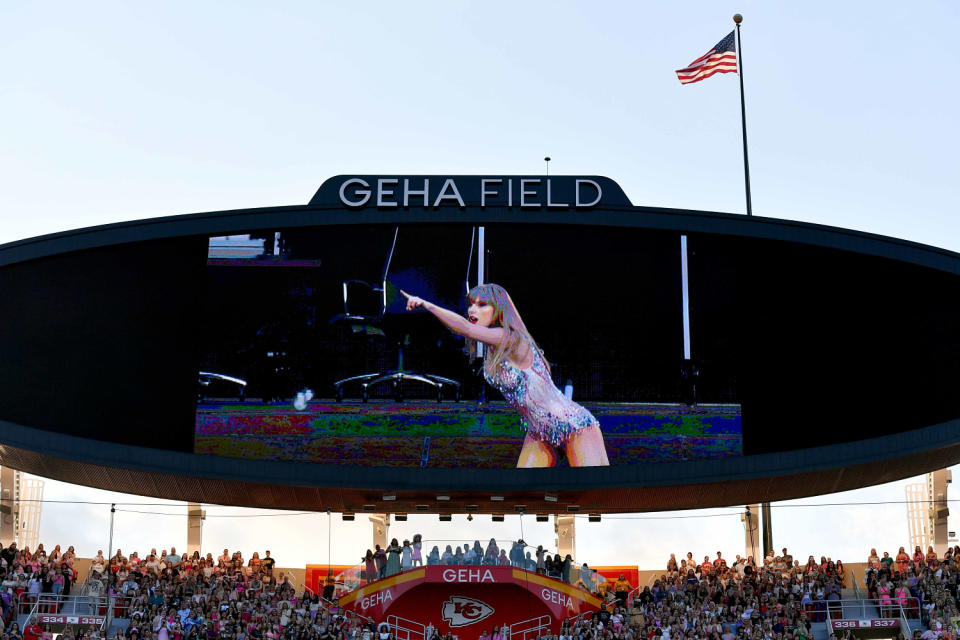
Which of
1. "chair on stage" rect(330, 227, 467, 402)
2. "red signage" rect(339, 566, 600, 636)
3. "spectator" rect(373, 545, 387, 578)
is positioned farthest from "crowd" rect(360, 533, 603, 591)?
"chair on stage" rect(330, 227, 467, 402)

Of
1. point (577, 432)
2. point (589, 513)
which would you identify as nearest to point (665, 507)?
point (589, 513)

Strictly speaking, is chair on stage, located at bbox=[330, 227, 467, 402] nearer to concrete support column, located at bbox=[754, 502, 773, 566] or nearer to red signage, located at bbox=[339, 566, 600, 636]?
red signage, located at bbox=[339, 566, 600, 636]

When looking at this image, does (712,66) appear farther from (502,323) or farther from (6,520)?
(6,520)

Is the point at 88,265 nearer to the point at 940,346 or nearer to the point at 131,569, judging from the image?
the point at 131,569

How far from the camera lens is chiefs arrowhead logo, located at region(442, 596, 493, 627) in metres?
33.5

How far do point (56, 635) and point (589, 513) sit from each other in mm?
13522

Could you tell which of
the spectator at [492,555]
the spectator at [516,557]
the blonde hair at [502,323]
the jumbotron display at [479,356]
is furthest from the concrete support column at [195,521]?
the blonde hair at [502,323]

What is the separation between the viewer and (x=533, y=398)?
32.2m

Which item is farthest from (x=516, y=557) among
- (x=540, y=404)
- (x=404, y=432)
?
(x=404, y=432)

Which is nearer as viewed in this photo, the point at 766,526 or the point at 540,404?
the point at 540,404

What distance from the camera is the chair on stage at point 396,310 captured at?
106 feet

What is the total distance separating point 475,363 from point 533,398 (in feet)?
5.40

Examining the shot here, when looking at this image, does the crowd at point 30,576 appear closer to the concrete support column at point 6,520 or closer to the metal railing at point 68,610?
the metal railing at point 68,610

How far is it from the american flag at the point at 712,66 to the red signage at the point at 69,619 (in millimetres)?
20913
